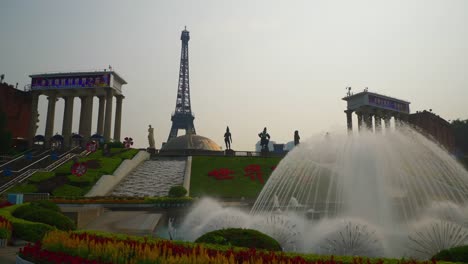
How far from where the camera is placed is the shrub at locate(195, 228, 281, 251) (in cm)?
934

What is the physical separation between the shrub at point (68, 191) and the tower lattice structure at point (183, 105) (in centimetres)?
6808

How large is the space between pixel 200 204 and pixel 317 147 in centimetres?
979

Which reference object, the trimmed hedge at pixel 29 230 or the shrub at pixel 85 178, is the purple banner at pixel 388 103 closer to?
the shrub at pixel 85 178

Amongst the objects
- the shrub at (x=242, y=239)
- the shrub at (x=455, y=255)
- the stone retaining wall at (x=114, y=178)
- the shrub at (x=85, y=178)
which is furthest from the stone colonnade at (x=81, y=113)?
the shrub at (x=455, y=255)

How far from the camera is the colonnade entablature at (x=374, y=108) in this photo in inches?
Result: 2680

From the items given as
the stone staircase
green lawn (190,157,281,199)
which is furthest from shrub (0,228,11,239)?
green lawn (190,157,281,199)

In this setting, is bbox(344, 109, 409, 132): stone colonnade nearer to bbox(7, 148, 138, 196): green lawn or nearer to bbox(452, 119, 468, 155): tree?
bbox(452, 119, 468, 155): tree

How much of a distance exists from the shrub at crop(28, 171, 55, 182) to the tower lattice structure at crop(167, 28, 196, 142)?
6537cm

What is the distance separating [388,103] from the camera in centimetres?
7181

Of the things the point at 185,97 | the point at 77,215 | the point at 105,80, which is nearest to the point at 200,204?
the point at 77,215

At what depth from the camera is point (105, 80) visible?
5566 cm

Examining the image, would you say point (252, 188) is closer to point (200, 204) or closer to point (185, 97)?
point (200, 204)

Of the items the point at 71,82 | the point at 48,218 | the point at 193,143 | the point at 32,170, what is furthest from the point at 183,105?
the point at 48,218

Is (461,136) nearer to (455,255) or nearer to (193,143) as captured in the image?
(193,143)
